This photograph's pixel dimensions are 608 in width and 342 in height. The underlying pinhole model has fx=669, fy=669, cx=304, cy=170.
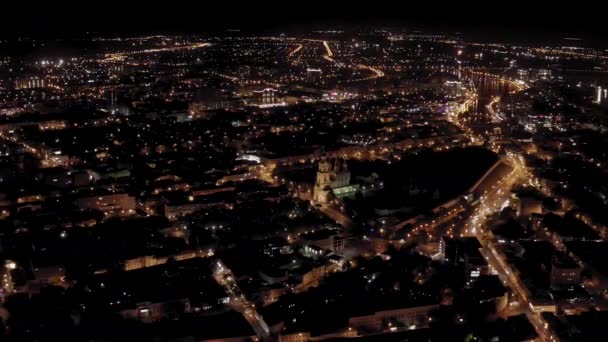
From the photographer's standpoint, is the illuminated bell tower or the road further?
the illuminated bell tower

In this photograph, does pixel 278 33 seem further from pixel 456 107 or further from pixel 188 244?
pixel 188 244

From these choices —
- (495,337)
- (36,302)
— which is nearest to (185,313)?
(36,302)

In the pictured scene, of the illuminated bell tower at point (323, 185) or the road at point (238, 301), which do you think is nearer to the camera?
the road at point (238, 301)

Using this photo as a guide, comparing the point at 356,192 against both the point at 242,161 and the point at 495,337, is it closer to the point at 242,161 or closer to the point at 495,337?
the point at 242,161

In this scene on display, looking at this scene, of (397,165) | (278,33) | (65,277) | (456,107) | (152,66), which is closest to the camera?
(65,277)

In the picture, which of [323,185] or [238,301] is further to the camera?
[323,185]

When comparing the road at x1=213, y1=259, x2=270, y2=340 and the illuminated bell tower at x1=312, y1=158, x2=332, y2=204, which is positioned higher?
the illuminated bell tower at x1=312, y1=158, x2=332, y2=204

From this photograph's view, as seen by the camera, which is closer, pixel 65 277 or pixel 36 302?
pixel 36 302

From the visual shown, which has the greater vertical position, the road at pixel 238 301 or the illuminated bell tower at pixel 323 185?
the illuminated bell tower at pixel 323 185

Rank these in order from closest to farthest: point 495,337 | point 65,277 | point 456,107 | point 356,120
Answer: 1. point 495,337
2. point 65,277
3. point 356,120
4. point 456,107

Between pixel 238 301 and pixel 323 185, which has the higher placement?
pixel 323 185
